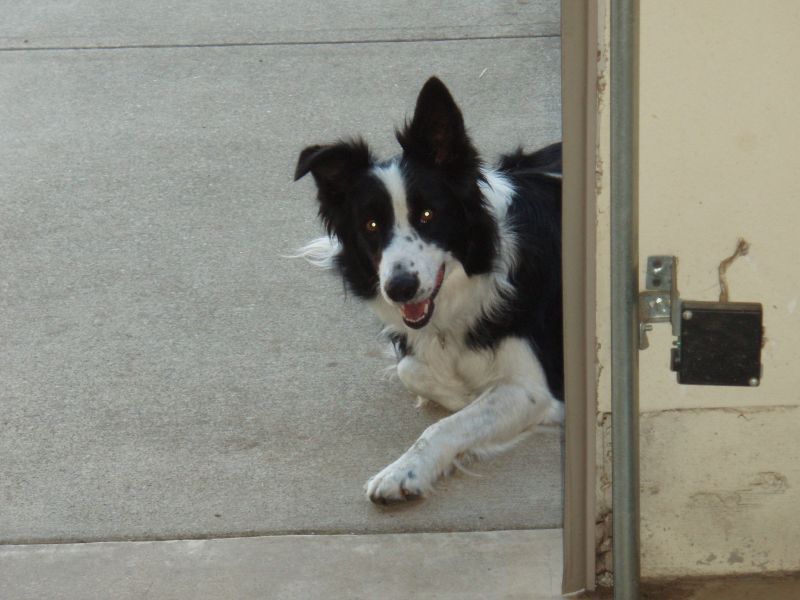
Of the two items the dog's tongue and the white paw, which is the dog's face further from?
the white paw

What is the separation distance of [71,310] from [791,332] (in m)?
2.96

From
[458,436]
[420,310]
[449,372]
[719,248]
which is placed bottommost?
[458,436]

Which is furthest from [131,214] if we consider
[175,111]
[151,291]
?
[175,111]

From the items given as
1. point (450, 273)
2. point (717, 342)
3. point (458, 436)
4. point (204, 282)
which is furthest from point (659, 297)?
point (204, 282)

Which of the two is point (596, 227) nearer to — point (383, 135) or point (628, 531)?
point (628, 531)

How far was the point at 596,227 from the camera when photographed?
2.67 metres

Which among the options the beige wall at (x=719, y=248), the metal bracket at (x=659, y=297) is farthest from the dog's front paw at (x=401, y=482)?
the metal bracket at (x=659, y=297)

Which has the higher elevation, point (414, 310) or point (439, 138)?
point (439, 138)

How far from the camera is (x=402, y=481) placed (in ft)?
11.6

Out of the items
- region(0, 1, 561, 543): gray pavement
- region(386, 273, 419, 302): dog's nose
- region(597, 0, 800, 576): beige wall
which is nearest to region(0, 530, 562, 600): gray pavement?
region(0, 1, 561, 543): gray pavement

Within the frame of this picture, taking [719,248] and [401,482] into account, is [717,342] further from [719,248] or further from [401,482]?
[401,482]

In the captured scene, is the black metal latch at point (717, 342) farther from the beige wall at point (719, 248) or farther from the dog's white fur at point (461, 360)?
the dog's white fur at point (461, 360)

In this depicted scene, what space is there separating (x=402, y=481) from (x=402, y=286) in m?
0.63

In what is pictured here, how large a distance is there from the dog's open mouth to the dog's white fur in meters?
0.05
